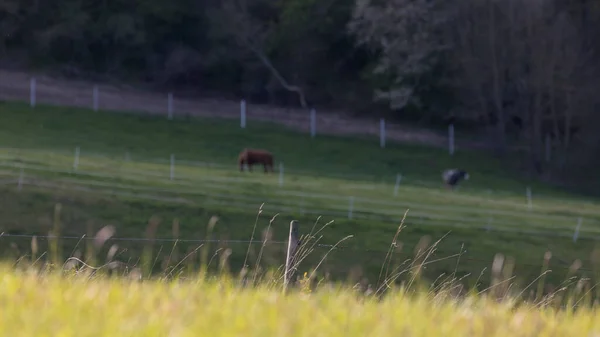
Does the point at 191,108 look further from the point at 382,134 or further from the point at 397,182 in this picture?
the point at 397,182

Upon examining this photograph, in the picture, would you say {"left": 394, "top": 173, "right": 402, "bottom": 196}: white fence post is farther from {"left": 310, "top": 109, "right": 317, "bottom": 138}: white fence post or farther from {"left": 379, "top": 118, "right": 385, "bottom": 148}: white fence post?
{"left": 310, "top": 109, "right": 317, "bottom": 138}: white fence post

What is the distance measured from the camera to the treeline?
42.1 meters

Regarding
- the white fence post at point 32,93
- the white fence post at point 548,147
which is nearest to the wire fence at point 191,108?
the white fence post at point 32,93

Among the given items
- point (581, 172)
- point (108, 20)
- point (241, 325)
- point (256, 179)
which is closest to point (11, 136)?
point (256, 179)

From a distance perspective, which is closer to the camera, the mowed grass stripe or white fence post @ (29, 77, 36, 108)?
the mowed grass stripe

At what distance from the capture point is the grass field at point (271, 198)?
21391 mm

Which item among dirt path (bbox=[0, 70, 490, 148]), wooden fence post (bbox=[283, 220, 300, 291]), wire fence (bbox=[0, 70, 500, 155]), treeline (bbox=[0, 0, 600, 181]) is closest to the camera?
wooden fence post (bbox=[283, 220, 300, 291])

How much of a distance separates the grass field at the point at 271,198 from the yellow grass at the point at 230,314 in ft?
27.5

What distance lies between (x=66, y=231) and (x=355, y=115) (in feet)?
99.9

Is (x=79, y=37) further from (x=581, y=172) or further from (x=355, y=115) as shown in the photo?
(x=581, y=172)

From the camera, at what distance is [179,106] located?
152 ft

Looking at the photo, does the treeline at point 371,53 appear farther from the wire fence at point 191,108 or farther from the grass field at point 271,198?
the grass field at point 271,198

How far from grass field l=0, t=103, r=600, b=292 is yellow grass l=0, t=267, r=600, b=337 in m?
8.40

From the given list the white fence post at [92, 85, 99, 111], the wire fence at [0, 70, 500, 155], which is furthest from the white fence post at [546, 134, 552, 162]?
the white fence post at [92, 85, 99, 111]
